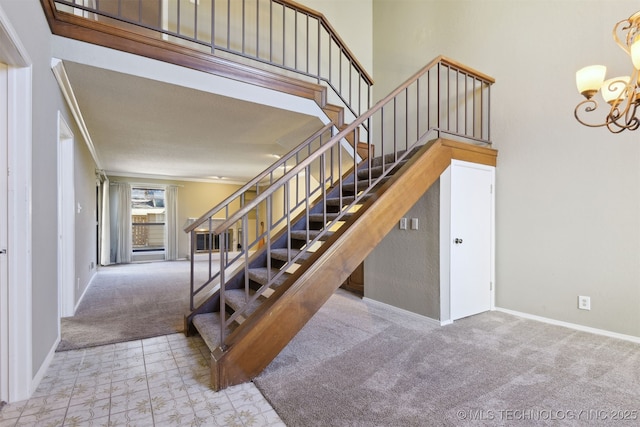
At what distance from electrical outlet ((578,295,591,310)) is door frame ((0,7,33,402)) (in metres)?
4.20

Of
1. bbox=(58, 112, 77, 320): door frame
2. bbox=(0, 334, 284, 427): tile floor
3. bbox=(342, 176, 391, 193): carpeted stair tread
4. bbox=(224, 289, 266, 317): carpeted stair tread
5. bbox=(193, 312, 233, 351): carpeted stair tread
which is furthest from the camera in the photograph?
bbox=(58, 112, 77, 320): door frame

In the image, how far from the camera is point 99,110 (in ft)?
10.8

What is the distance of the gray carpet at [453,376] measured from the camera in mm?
1642

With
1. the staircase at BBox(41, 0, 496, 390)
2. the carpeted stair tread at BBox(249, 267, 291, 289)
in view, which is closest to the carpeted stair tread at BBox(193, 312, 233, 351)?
the staircase at BBox(41, 0, 496, 390)

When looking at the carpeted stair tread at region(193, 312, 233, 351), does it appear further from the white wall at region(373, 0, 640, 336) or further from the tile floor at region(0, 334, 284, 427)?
Result: the white wall at region(373, 0, 640, 336)

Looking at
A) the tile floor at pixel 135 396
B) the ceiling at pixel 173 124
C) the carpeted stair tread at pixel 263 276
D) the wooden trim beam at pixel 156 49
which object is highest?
the wooden trim beam at pixel 156 49

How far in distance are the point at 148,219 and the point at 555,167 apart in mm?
8646

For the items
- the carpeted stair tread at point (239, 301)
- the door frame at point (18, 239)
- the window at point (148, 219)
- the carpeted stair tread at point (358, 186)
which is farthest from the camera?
the window at point (148, 219)

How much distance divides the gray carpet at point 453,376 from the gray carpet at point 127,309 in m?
1.50

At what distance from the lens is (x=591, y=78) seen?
1971 mm

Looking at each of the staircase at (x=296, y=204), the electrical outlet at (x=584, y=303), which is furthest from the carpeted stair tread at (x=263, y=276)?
the electrical outlet at (x=584, y=303)

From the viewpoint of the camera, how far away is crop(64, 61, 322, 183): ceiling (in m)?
2.76

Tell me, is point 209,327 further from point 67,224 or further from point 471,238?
point 471,238

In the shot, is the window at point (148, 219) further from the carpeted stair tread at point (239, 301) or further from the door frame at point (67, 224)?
the carpeted stair tread at point (239, 301)
